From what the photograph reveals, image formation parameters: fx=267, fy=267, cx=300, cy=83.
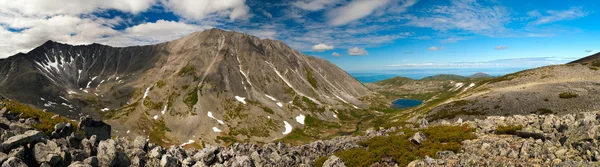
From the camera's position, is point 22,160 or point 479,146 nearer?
point 22,160

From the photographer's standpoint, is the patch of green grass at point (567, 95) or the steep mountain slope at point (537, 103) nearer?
the steep mountain slope at point (537, 103)

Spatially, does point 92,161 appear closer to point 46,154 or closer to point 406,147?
point 46,154

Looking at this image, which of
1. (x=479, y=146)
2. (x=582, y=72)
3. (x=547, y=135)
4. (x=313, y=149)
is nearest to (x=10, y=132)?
(x=313, y=149)

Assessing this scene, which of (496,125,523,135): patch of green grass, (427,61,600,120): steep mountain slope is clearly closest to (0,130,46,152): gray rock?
(496,125,523,135): patch of green grass

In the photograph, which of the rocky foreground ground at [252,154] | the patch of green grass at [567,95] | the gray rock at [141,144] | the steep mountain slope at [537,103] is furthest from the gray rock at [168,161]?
the patch of green grass at [567,95]

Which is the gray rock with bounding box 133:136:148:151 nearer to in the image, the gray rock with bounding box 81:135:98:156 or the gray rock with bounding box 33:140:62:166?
the gray rock with bounding box 81:135:98:156

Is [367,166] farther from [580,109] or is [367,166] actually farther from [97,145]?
[580,109]

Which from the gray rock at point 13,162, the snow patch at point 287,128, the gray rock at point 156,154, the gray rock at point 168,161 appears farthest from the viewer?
the snow patch at point 287,128

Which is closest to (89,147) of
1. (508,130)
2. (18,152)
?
(18,152)

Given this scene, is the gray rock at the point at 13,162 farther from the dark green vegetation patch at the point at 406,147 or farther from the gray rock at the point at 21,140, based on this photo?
the dark green vegetation patch at the point at 406,147
